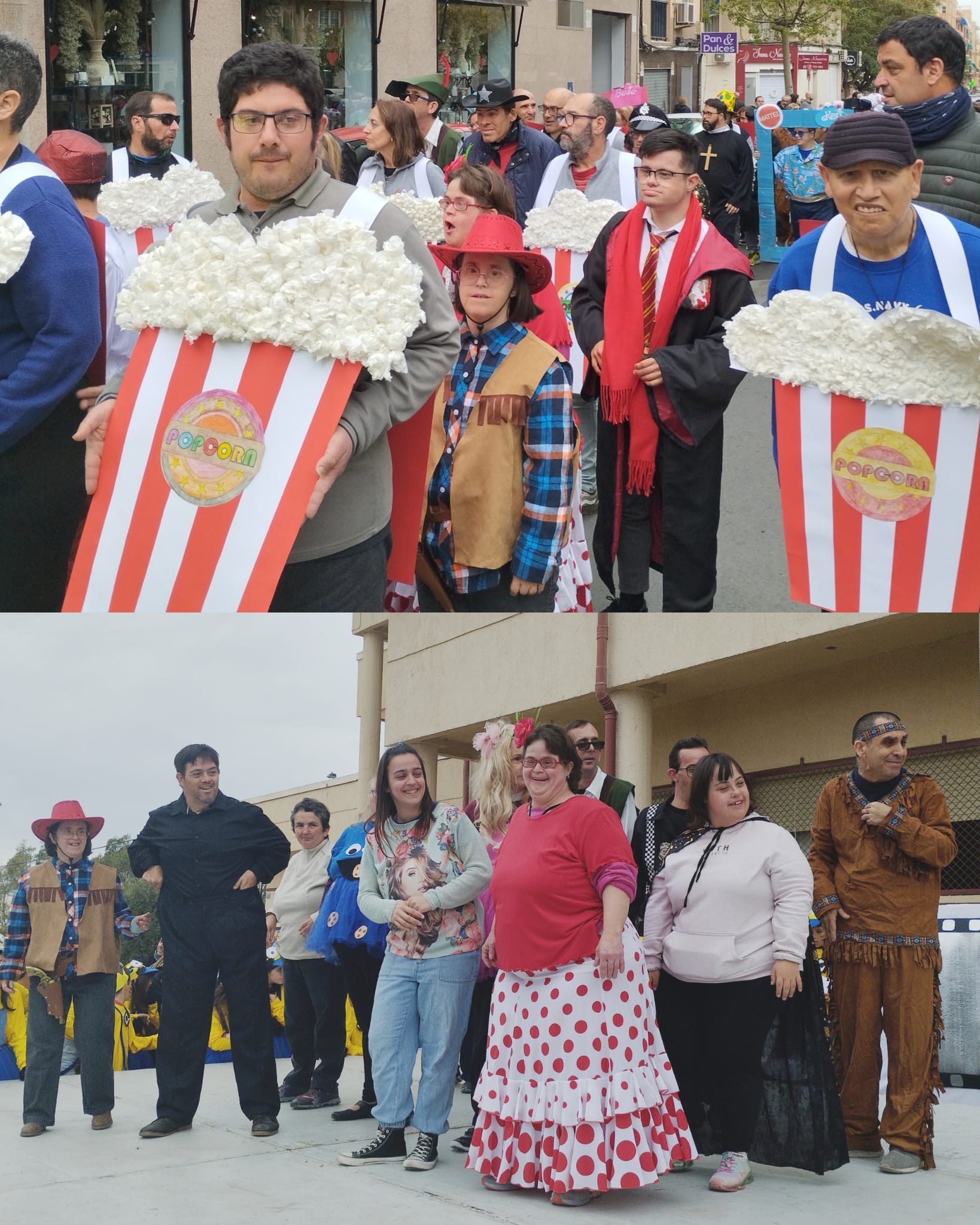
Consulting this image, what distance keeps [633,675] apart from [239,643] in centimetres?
90

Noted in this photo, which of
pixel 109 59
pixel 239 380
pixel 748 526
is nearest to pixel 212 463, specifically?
pixel 239 380

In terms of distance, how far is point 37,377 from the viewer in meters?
3.12

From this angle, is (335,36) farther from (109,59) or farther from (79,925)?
(79,925)

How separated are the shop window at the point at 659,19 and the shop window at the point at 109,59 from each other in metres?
46.8

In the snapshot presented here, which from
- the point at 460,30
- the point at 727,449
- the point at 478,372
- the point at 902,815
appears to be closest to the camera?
the point at 902,815

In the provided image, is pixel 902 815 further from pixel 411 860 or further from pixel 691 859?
pixel 411 860

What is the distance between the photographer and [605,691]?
3.36 meters

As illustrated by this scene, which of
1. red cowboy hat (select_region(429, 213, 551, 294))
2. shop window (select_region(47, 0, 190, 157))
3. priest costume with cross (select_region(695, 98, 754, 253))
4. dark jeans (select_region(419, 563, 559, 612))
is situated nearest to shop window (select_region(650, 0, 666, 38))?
shop window (select_region(47, 0, 190, 157))

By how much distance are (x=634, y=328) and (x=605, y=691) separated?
6.00 feet

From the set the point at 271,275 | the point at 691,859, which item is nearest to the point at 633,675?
the point at 691,859

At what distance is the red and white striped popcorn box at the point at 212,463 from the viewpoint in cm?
294

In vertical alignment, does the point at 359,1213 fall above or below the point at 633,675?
below

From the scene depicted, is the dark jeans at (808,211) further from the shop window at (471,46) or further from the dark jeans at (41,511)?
the shop window at (471,46)

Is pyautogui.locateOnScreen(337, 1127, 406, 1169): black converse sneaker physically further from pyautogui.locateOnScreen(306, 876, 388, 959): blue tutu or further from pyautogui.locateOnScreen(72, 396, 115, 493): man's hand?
pyautogui.locateOnScreen(72, 396, 115, 493): man's hand
